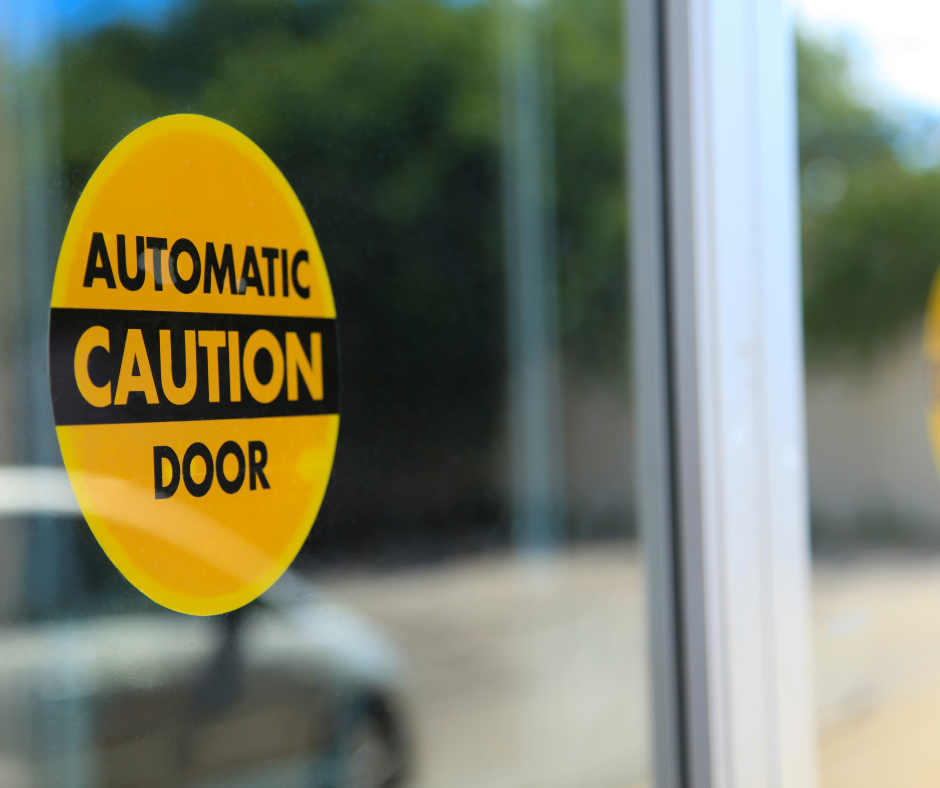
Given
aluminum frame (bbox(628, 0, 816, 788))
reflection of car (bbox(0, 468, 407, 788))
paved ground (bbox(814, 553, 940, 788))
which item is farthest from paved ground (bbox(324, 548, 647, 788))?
reflection of car (bbox(0, 468, 407, 788))

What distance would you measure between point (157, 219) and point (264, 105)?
0.88 ft

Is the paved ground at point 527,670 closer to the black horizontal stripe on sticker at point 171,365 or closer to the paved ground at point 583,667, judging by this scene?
the paved ground at point 583,667

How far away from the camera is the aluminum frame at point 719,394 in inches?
57.9

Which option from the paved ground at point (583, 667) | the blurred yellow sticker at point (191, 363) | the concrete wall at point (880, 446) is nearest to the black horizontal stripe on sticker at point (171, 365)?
the blurred yellow sticker at point (191, 363)

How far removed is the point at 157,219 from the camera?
1.03 meters

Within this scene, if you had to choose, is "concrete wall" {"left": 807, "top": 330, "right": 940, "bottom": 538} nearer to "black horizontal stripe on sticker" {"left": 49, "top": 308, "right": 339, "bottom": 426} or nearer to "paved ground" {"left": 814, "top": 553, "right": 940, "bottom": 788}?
"paved ground" {"left": 814, "top": 553, "right": 940, "bottom": 788}

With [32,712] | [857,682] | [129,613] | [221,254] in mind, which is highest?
[221,254]

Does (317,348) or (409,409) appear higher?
(317,348)

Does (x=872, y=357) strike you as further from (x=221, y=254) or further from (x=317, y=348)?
(x=221, y=254)

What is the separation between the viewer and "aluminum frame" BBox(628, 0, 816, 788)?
4.82 feet

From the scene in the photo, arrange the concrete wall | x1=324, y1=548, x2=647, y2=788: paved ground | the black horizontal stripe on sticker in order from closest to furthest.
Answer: the black horizontal stripe on sticker → the concrete wall → x1=324, y1=548, x2=647, y2=788: paved ground

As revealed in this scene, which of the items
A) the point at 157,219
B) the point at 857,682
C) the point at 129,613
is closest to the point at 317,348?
the point at 157,219

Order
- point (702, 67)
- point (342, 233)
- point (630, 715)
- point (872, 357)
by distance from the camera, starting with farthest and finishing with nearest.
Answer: point (630, 715), point (872, 357), point (702, 67), point (342, 233)

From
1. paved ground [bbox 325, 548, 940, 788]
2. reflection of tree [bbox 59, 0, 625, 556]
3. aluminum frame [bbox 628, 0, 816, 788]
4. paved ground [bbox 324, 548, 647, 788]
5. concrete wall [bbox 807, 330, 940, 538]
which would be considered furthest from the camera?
paved ground [bbox 324, 548, 647, 788]
